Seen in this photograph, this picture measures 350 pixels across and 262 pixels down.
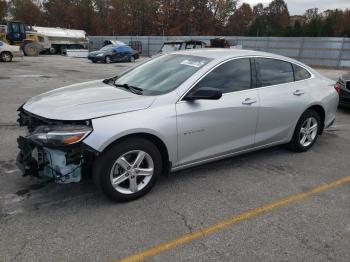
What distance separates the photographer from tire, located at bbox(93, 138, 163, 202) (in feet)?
10.8

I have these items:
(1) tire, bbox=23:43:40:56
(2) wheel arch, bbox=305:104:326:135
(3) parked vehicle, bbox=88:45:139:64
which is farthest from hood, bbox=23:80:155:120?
(1) tire, bbox=23:43:40:56

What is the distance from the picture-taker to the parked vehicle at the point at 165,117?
3242 millimetres

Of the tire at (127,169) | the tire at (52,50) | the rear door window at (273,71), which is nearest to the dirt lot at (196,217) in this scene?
the tire at (127,169)

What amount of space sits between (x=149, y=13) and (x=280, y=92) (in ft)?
210

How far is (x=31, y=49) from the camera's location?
99.8 ft

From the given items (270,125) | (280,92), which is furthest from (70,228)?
(280,92)

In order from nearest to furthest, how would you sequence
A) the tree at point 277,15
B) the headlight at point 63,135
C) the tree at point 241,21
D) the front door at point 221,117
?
the headlight at point 63,135, the front door at point 221,117, the tree at point 241,21, the tree at point 277,15

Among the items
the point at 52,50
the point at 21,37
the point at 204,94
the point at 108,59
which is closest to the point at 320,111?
the point at 204,94

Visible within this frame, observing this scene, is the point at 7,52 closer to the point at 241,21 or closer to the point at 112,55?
the point at 112,55

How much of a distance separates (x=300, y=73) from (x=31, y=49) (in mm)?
29948

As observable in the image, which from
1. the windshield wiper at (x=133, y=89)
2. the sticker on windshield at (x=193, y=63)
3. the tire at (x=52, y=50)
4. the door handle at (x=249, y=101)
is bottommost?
the tire at (x=52, y=50)

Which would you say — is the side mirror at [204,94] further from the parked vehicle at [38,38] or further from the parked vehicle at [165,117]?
the parked vehicle at [38,38]

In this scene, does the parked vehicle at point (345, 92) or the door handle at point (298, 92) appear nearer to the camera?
the door handle at point (298, 92)

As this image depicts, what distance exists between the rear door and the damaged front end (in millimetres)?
2329
